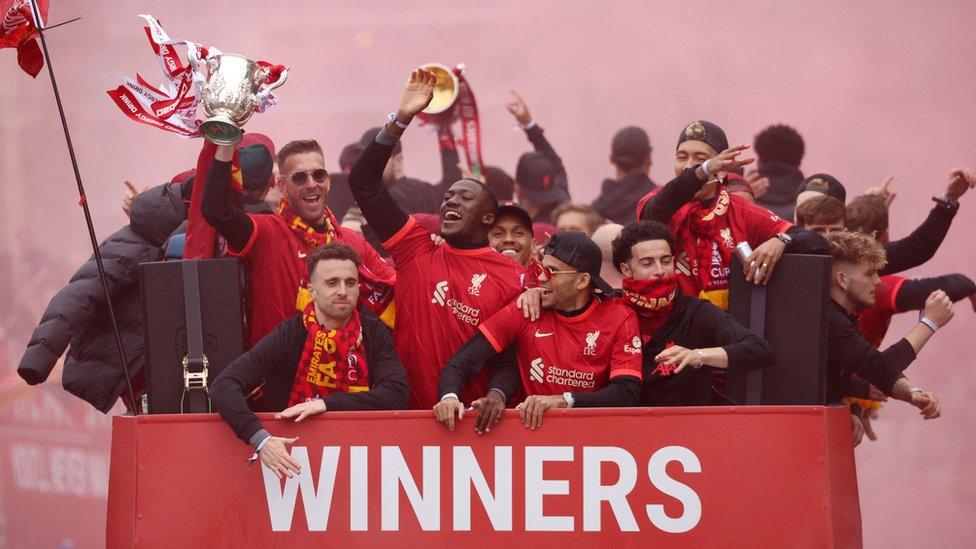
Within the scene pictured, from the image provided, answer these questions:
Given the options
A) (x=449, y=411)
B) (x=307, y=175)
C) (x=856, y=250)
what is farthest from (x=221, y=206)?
(x=856, y=250)

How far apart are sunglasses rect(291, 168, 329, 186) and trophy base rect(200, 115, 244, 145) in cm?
64

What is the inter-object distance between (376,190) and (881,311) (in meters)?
2.35

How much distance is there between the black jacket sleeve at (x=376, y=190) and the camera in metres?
5.14

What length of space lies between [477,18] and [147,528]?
5959 millimetres

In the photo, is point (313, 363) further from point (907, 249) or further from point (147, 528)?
point (907, 249)

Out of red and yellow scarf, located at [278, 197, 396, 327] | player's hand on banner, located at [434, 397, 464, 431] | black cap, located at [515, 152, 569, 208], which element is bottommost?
player's hand on banner, located at [434, 397, 464, 431]

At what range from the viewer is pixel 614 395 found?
4758 mm

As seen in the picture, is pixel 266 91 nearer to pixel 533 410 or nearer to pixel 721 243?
pixel 533 410

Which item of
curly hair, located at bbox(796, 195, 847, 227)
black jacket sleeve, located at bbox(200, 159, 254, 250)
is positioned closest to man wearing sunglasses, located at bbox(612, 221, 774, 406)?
curly hair, located at bbox(796, 195, 847, 227)

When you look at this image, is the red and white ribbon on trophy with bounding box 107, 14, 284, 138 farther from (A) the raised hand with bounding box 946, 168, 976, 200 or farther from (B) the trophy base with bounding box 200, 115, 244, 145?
(A) the raised hand with bounding box 946, 168, 976, 200

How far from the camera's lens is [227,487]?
479cm

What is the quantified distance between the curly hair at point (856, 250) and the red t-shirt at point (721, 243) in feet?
0.84

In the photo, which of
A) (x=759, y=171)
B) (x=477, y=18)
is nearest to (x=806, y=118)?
(x=759, y=171)

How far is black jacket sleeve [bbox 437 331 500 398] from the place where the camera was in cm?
477
